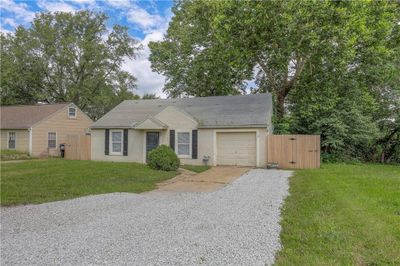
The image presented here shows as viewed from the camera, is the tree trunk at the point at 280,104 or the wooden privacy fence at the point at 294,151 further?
the tree trunk at the point at 280,104

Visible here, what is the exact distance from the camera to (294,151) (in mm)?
14234

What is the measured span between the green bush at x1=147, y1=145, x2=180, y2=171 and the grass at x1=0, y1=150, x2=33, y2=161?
11.4 m

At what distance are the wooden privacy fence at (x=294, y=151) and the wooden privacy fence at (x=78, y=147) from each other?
1107 centimetres

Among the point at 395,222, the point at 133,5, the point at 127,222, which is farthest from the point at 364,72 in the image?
the point at 127,222

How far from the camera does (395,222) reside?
17.0 ft

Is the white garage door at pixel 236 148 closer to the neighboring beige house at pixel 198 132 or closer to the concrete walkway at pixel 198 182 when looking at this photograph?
the neighboring beige house at pixel 198 132

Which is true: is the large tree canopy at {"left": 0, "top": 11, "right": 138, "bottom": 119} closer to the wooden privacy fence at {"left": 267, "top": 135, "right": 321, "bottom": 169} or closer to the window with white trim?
the window with white trim

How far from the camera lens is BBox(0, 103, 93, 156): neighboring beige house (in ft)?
69.0

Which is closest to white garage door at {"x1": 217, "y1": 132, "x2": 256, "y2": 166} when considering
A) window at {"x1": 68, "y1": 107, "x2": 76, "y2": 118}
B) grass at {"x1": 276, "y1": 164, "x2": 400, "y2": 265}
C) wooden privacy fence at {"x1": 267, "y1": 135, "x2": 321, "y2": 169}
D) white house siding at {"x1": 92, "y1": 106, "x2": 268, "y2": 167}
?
white house siding at {"x1": 92, "y1": 106, "x2": 268, "y2": 167}

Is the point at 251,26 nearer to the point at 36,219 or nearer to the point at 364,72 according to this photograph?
the point at 364,72

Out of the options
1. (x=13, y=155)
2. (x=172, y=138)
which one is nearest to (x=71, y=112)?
(x=13, y=155)

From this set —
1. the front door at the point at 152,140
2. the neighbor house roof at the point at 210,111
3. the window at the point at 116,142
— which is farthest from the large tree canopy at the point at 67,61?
the front door at the point at 152,140

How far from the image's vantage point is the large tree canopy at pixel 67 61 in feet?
97.2

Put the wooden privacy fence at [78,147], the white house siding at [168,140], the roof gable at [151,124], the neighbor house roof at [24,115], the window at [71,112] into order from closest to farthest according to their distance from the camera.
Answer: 1. the white house siding at [168,140]
2. the roof gable at [151,124]
3. the wooden privacy fence at [78,147]
4. the neighbor house roof at [24,115]
5. the window at [71,112]
